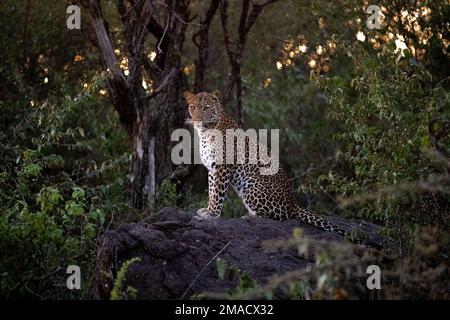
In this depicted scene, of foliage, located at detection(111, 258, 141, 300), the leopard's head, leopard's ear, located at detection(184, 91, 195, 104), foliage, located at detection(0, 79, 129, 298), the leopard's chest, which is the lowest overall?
foliage, located at detection(111, 258, 141, 300)

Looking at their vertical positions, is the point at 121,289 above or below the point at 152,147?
below

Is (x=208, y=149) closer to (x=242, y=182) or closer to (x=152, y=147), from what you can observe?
(x=242, y=182)

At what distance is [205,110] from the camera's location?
11.6 metres

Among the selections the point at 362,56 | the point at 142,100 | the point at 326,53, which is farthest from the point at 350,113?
the point at 326,53

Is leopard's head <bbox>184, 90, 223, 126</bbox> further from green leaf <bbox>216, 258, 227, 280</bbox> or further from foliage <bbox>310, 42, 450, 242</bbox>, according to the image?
green leaf <bbox>216, 258, 227, 280</bbox>

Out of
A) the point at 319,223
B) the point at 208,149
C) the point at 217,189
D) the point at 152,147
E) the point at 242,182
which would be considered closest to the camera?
the point at 319,223

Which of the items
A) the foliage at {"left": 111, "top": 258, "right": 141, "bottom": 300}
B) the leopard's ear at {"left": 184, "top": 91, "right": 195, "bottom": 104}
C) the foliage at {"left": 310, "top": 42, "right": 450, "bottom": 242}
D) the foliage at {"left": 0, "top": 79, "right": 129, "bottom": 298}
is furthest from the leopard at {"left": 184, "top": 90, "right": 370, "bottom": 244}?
the foliage at {"left": 111, "top": 258, "right": 141, "bottom": 300}

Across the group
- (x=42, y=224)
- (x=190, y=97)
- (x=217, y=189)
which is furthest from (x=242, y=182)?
(x=42, y=224)

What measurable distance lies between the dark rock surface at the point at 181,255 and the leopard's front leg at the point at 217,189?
93 cm

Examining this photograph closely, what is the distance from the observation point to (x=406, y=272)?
727 cm

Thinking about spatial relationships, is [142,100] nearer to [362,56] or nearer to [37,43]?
[362,56]

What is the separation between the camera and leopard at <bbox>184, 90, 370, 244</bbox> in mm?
10742

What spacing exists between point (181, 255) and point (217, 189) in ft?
7.90

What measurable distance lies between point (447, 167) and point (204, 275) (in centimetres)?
260
